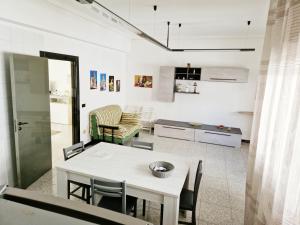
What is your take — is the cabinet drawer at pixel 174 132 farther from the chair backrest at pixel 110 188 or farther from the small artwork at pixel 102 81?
the chair backrest at pixel 110 188

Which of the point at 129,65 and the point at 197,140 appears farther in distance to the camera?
the point at 129,65

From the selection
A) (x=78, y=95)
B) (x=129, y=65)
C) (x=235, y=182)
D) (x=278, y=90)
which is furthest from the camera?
(x=129, y=65)

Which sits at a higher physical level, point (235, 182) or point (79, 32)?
point (79, 32)

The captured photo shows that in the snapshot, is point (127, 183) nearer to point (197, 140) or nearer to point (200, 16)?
point (200, 16)

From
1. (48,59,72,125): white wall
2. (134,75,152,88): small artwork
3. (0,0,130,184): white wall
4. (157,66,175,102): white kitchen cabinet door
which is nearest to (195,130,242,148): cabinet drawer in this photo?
(157,66,175,102): white kitchen cabinet door

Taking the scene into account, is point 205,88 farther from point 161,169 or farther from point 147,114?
point 161,169

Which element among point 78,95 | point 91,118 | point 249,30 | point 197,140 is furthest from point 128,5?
point 197,140

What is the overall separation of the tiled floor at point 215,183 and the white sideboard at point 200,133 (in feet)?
0.70

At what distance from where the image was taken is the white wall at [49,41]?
3.12 metres

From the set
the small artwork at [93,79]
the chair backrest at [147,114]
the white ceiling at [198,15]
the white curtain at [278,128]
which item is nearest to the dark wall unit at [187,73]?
the white ceiling at [198,15]

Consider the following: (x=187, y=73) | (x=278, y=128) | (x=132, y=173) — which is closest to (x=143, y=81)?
(x=187, y=73)

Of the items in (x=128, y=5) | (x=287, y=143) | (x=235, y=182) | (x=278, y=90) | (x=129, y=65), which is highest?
(x=128, y=5)

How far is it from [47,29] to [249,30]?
15.6 feet

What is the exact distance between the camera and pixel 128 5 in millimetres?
3801
